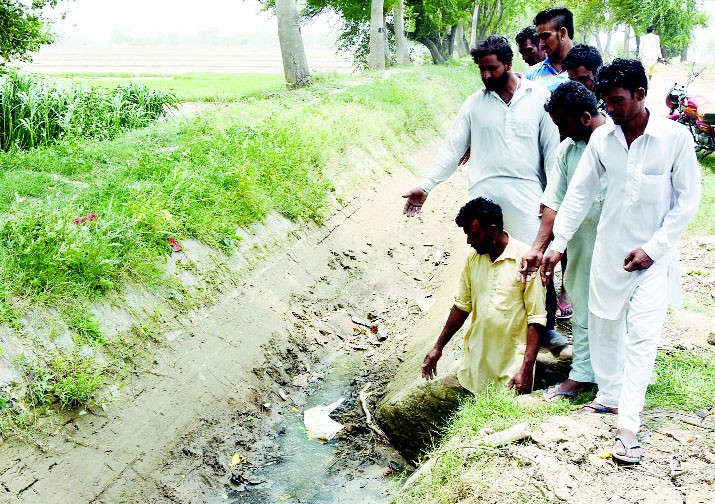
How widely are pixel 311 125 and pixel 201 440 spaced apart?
608 centimetres

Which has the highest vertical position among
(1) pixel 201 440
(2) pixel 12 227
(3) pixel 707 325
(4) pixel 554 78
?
(4) pixel 554 78

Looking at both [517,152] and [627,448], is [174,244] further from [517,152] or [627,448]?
[627,448]

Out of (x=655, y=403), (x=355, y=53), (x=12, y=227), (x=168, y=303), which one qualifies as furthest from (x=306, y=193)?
(x=355, y=53)

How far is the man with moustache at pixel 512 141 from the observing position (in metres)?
4.82

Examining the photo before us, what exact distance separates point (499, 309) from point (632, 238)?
34.5 inches

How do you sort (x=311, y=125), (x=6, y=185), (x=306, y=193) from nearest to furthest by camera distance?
1. (x=6, y=185)
2. (x=306, y=193)
3. (x=311, y=125)

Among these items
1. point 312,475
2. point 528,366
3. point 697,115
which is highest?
point 697,115

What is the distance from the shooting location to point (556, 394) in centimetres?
423

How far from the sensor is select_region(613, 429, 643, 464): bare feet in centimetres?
342

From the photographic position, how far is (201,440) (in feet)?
17.5

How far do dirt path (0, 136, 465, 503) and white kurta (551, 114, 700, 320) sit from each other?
7.74 feet

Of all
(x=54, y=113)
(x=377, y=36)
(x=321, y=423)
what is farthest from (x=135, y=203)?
(x=377, y=36)

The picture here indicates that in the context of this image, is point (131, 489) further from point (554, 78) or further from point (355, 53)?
point (355, 53)

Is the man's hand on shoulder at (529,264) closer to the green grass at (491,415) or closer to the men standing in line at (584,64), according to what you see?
the green grass at (491,415)
